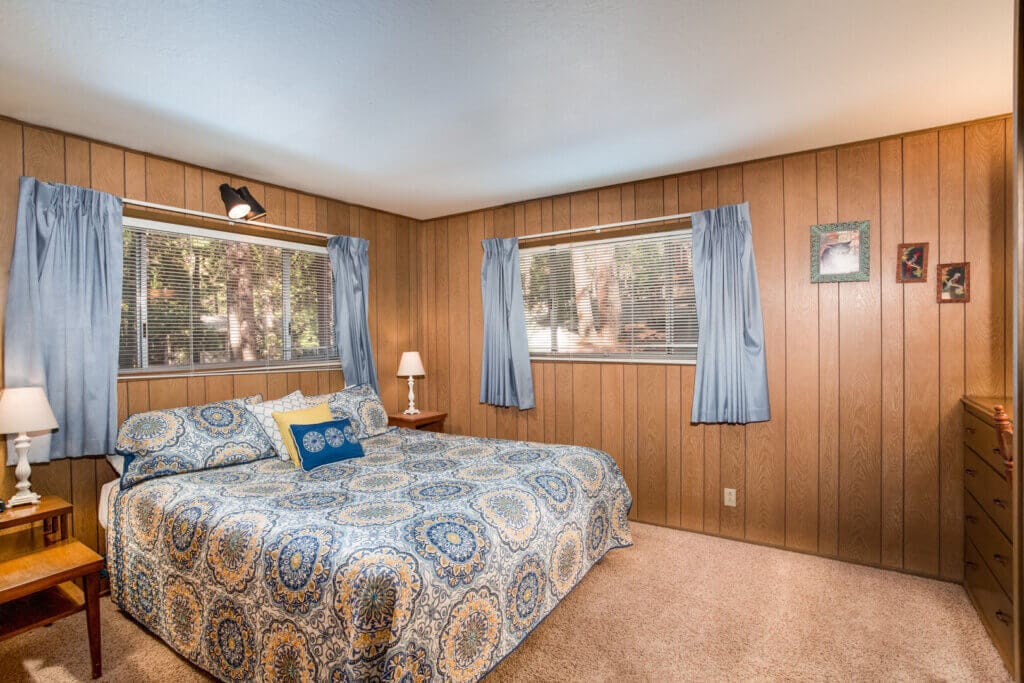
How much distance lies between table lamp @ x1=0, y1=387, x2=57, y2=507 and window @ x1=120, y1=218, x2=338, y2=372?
0.60 metres

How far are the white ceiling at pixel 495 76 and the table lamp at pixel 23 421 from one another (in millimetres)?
1361

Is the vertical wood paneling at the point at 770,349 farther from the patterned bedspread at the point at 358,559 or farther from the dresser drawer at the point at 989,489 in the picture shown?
the patterned bedspread at the point at 358,559

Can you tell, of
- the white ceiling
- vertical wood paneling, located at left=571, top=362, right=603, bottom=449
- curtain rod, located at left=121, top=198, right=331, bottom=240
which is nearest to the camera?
the white ceiling

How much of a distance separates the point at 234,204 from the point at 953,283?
163 inches

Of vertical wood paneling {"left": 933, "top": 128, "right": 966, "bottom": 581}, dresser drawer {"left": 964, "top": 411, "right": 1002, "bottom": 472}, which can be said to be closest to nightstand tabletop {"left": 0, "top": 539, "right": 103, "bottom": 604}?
dresser drawer {"left": 964, "top": 411, "right": 1002, "bottom": 472}

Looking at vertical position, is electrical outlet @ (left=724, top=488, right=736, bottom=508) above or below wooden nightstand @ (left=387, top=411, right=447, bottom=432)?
below

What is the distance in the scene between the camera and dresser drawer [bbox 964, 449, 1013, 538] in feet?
6.98

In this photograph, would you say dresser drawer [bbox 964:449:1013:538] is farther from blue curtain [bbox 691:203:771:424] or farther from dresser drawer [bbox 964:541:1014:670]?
blue curtain [bbox 691:203:771:424]

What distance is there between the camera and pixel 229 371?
3443 mm

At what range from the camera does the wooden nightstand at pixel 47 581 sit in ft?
6.54

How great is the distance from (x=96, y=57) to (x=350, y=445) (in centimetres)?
211

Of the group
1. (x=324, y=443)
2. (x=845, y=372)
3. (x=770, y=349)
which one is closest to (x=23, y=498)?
(x=324, y=443)

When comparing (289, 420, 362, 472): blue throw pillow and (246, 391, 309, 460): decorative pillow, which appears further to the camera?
(246, 391, 309, 460): decorative pillow

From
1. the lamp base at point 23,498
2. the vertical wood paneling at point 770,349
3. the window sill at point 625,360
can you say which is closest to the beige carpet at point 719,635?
the vertical wood paneling at point 770,349
